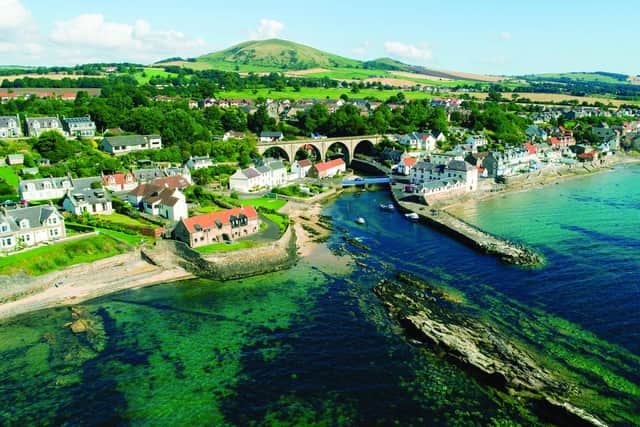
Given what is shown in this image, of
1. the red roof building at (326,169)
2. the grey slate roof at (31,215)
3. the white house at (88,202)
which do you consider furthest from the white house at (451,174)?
the grey slate roof at (31,215)

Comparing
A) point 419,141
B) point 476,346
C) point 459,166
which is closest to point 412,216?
point 459,166

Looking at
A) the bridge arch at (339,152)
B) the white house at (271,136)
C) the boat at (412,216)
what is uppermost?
the white house at (271,136)

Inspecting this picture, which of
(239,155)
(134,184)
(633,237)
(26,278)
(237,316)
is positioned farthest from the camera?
(239,155)

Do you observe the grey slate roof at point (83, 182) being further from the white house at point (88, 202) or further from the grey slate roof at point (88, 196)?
the white house at point (88, 202)

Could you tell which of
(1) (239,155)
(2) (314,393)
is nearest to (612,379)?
(2) (314,393)

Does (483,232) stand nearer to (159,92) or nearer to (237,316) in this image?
(237,316)
